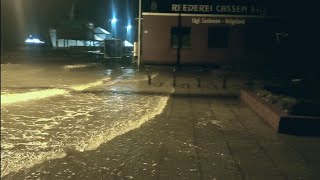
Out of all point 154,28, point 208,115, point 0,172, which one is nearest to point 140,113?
point 208,115

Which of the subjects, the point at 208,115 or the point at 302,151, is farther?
the point at 208,115

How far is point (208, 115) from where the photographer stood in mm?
11641

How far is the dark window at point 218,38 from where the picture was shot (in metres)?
29.1

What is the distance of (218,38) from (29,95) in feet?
56.2

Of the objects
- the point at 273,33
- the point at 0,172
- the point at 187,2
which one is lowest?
the point at 0,172

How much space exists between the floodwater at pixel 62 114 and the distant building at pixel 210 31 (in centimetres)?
982

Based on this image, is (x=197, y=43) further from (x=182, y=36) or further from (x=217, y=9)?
(x=217, y=9)

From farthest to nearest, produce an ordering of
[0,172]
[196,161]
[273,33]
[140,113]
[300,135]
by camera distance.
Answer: [273,33], [140,113], [300,135], [196,161], [0,172]

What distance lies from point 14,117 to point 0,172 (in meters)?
4.43

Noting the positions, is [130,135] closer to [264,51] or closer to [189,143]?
[189,143]

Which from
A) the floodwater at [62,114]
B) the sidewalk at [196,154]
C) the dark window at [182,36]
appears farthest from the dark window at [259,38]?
the sidewalk at [196,154]

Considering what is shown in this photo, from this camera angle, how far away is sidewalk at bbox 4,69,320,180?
6.40m

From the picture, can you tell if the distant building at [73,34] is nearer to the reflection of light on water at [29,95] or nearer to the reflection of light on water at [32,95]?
the reflection of light on water at [32,95]

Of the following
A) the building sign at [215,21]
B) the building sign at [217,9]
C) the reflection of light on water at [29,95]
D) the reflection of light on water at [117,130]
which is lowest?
the reflection of light on water at [117,130]
